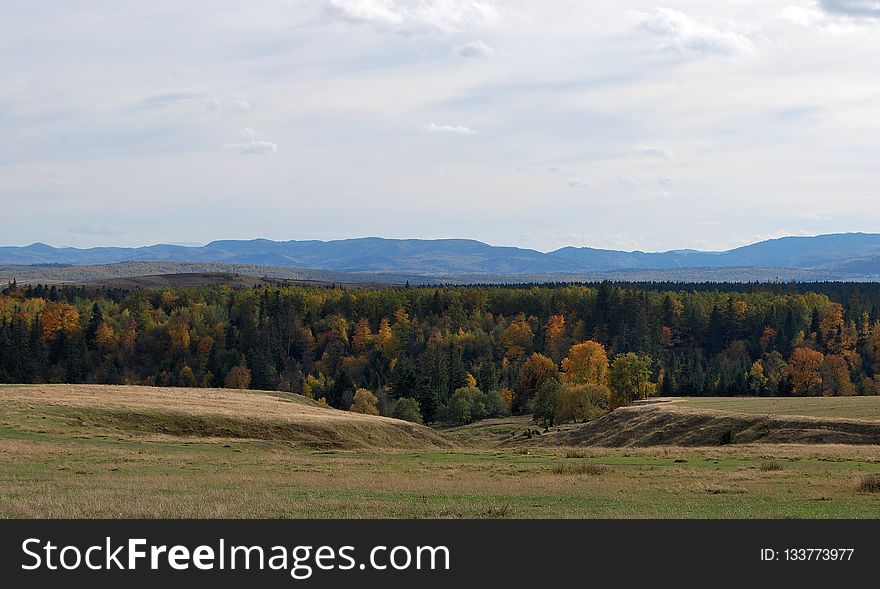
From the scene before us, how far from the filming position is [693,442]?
6044cm

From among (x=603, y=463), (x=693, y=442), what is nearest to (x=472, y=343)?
(x=693, y=442)

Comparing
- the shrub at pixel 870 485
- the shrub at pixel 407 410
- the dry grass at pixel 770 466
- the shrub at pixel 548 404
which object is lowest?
the shrub at pixel 407 410

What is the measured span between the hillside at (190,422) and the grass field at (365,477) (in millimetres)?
247

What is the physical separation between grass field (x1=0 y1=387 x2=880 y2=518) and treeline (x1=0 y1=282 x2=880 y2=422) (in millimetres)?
66785

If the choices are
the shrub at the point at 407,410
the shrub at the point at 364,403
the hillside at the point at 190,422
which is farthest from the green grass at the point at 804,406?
the shrub at the point at 364,403

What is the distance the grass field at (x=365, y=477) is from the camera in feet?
80.4

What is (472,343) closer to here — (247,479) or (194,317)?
(194,317)

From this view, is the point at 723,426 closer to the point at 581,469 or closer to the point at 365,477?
the point at 581,469

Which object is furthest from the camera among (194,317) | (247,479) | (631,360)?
(194,317)

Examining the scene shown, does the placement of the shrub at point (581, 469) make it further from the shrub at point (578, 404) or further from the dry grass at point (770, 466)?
the shrub at point (578, 404)

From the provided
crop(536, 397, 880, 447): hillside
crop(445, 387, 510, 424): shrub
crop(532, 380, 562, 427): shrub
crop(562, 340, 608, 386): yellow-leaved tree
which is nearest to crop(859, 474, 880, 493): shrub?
crop(536, 397, 880, 447): hillside

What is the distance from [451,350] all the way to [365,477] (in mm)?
110096

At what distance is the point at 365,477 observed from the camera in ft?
119
